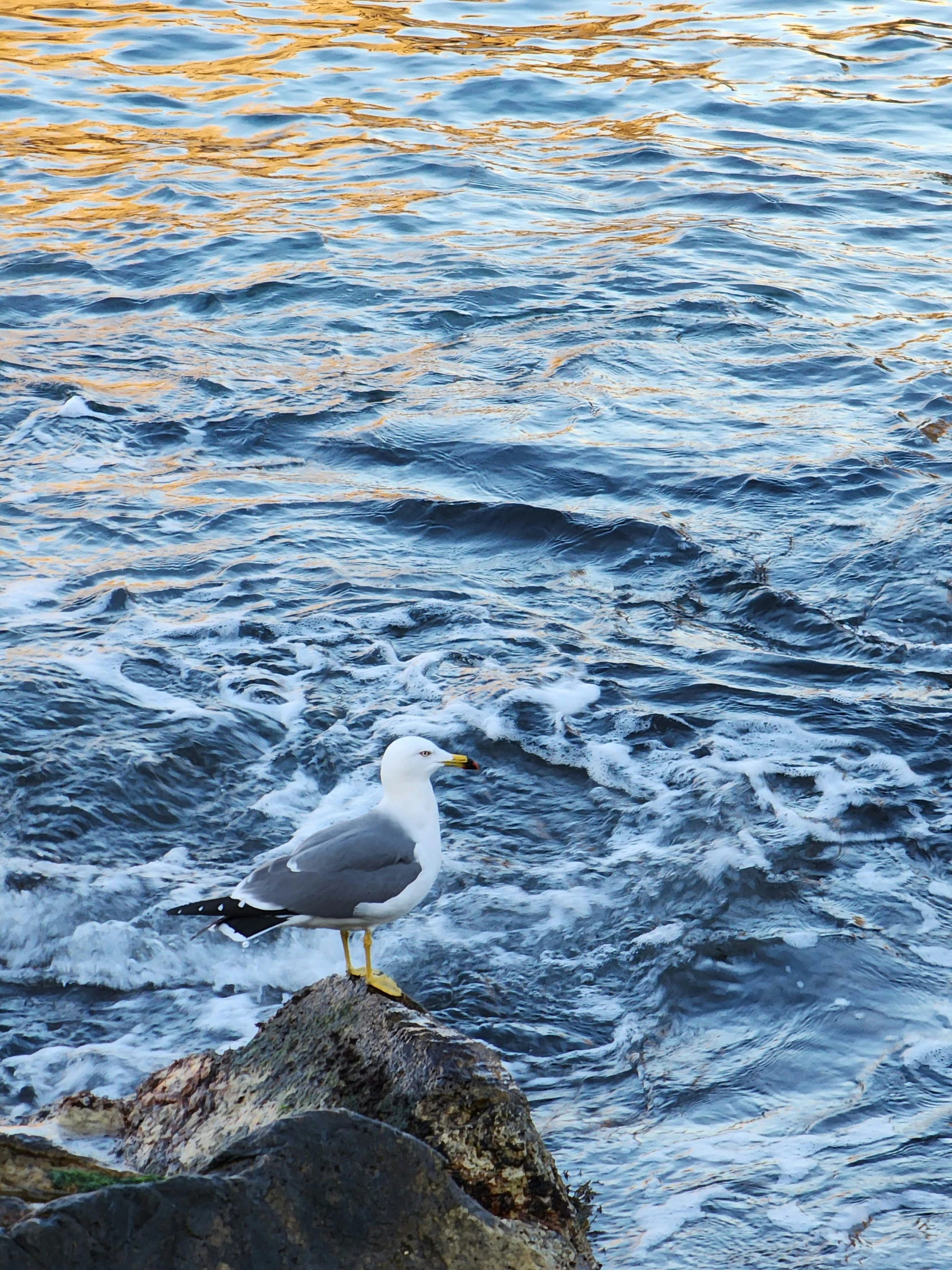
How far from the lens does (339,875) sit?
14.8 ft

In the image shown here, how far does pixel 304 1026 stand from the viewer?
12.8 ft

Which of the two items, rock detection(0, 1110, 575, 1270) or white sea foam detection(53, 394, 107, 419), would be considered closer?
rock detection(0, 1110, 575, 1270)

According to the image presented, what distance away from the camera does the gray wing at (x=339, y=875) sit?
449cm

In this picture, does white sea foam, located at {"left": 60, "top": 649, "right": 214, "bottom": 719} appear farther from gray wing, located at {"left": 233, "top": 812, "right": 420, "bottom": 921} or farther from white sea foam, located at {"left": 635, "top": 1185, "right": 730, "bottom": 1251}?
white sea foam, located at {"left": 635, "top": 1185, "right": 730, "bottom": 1251}

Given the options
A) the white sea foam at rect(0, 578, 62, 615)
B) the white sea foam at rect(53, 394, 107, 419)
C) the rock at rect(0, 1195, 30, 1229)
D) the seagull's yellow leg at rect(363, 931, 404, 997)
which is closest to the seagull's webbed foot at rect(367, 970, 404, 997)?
the seagull's yellow leg at rect(363, 931, 404, 997)

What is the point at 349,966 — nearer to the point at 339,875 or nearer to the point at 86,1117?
the point at 339,875

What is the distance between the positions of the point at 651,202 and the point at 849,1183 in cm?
1080

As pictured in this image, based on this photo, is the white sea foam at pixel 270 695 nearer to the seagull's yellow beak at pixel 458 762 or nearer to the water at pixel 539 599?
the water at pixel 539 599

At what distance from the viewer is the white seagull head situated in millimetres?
4754

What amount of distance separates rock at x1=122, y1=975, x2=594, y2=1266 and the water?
1.84 feet

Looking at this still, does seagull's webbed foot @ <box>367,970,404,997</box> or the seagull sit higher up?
the seagull

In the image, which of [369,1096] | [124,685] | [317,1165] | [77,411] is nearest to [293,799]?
[124,685]

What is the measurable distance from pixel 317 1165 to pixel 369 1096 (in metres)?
0.60

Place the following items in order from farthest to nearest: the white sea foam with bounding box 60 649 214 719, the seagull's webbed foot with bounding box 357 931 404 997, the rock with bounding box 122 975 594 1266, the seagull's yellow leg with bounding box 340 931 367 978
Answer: the white sea foam with bounding box 60 649 214 719 < the seagull's yellow leg with bounding box 340 931 367 978 < the seagull's webbed foot with bounding box 357 931 404 997 < the rock with bounding box 122 975 594 1266
